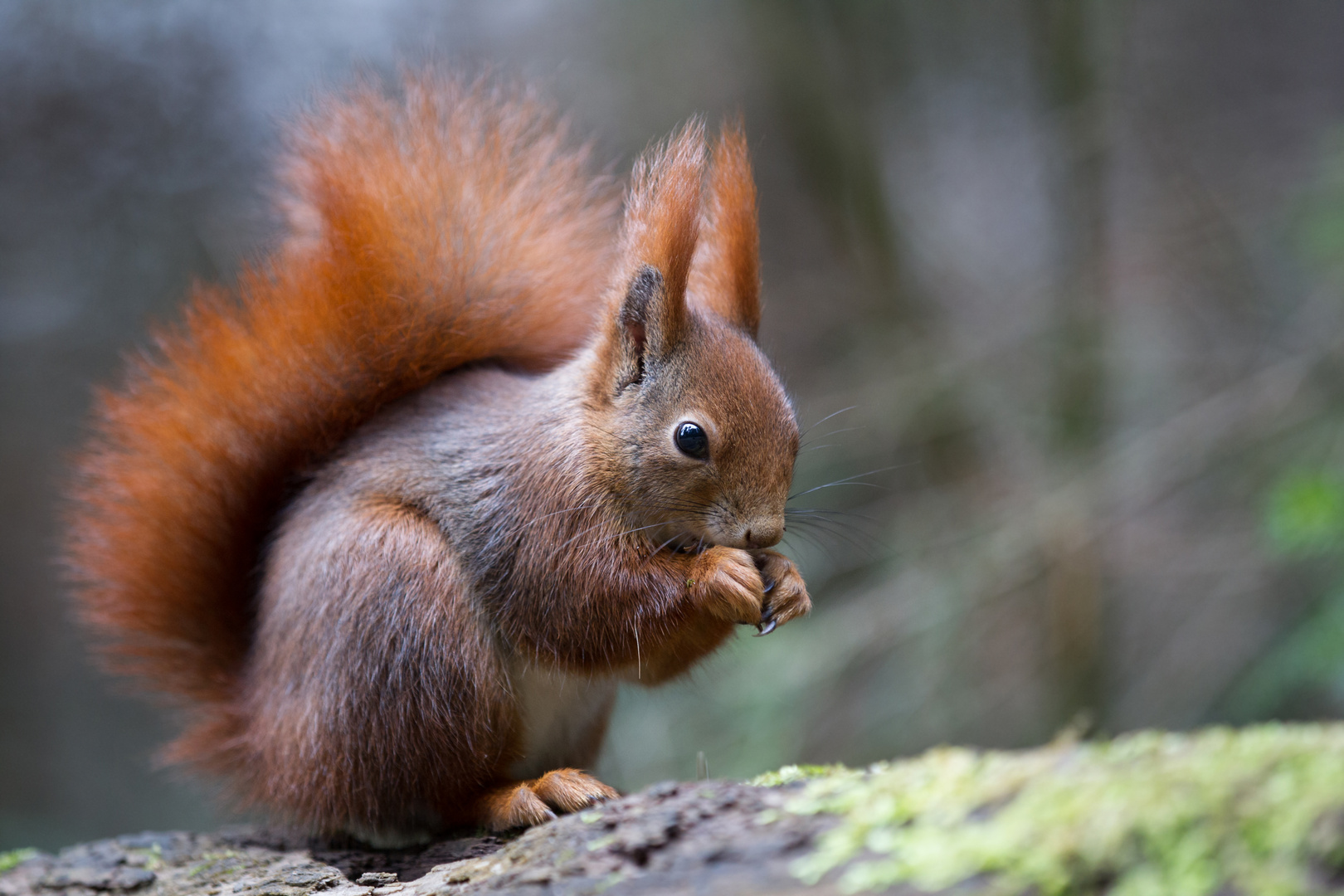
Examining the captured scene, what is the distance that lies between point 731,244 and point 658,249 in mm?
219

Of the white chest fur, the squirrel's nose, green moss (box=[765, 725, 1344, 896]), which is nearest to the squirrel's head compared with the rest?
the squirrel's nose

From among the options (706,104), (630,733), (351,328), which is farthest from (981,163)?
(351,328)

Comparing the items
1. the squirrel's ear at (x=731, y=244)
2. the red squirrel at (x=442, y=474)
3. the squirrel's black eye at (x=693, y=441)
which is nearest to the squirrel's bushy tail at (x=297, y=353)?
the red squirrel at (x=442, y=474)

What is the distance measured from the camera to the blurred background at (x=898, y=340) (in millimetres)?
2568

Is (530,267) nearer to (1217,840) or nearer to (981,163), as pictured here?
(1217,840)

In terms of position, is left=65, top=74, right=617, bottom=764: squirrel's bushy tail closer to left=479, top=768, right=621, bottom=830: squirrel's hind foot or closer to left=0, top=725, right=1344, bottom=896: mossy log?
left=479, top=768, right=621, bottom=830: squirrel's hind foot

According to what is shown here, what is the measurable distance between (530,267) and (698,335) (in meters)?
0.38

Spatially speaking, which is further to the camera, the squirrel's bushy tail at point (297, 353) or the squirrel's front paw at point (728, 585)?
the squirrel's bushy tail at point (297, 353)

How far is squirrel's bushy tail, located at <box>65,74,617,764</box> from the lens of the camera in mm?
1418

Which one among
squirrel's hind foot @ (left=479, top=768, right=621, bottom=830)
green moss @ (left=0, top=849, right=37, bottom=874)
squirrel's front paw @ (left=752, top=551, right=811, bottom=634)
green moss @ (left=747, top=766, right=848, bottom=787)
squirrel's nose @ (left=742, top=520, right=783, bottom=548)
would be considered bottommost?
green moss @ (left=747, top=766, right=848, bottom=787)

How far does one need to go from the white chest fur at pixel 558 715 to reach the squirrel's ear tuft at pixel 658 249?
404mm

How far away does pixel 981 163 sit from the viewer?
416cm

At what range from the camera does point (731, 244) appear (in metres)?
1.44

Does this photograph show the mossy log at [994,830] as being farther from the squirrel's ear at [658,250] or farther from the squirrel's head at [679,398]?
the squirrel's ear at [658,250]
